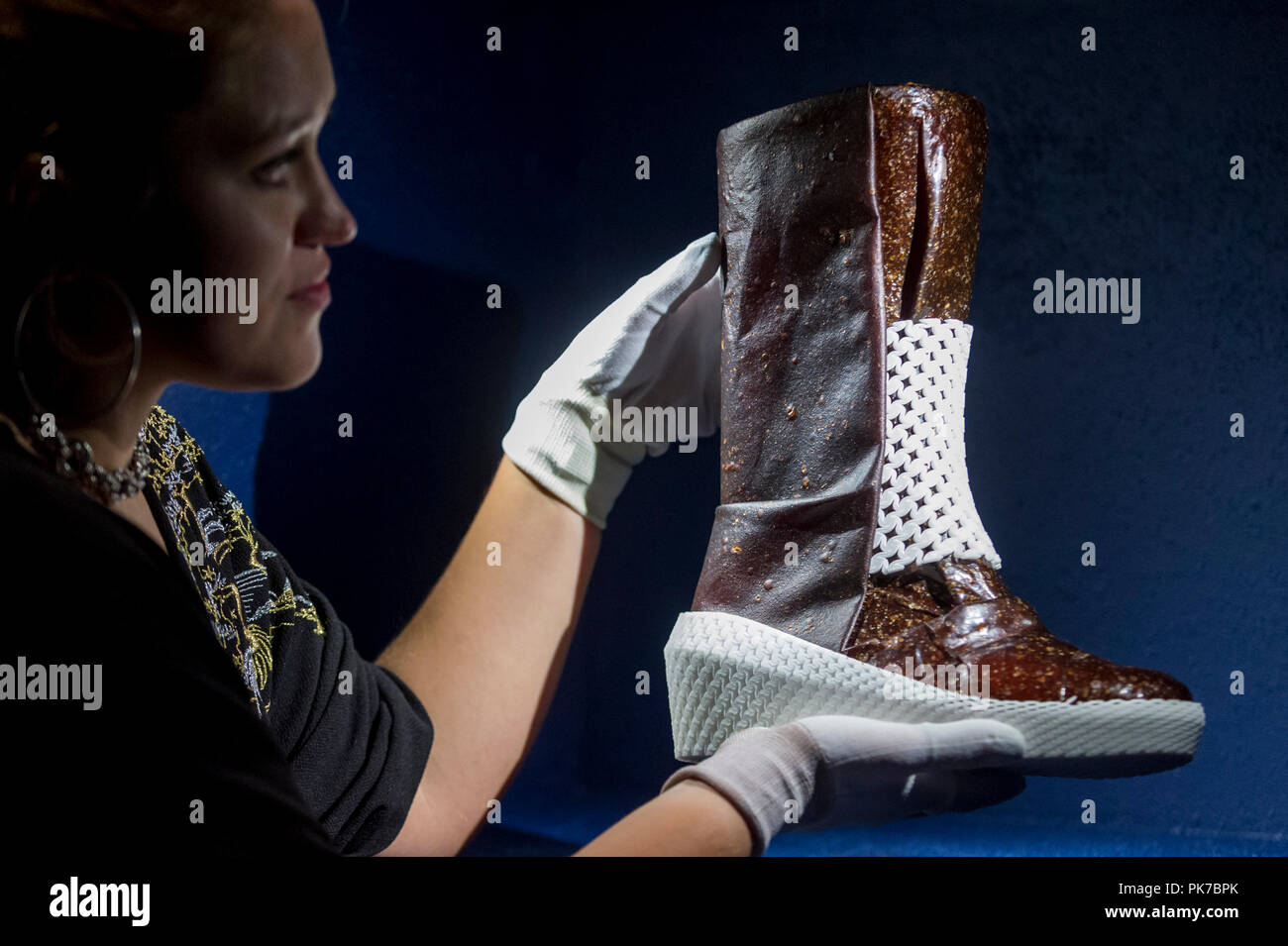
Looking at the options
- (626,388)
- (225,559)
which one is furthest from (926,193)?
(225,559)

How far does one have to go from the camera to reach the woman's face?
0.39 m

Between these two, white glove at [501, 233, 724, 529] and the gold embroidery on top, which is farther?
white glove at [501, 233, 724, 529]

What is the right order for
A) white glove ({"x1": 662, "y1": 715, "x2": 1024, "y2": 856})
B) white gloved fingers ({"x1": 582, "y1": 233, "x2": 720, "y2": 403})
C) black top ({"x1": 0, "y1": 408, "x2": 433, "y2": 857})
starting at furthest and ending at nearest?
1. white gloved fingers ({"x1": 582, "y1": 233, "x2": 720, "y2": 403})
2. white glove ({"x1": 662, "y1": 715, "x2": 1024, "y2": 856})
3. black top ({"x1": 0, "y1": 408, "x2": 433, "y2": 857})

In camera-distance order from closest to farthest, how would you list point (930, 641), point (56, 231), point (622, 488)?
point (56, 231)
point (930, 641)
point (622, 488)

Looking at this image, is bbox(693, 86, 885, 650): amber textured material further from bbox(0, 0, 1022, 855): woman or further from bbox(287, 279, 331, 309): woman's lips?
bbox(287, 279, 331, 309): woman's lips

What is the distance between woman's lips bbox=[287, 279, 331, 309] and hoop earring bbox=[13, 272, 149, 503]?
6 centimetres

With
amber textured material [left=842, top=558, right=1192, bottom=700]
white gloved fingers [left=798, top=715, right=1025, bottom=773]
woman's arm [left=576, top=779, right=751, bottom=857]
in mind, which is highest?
amber textured material [left=842, top=558, right=1192, bottom=700]

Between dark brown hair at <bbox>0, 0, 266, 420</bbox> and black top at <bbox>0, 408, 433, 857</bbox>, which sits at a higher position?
dark brown hair at <bbox>0, 0, 266, 420</bbox>

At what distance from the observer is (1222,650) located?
0.54 metres

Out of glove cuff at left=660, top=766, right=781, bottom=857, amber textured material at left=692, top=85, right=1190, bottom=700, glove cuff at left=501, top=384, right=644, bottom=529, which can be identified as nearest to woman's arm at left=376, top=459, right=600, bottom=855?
glove cuff at left=501, top=384, right=644, bottom=529

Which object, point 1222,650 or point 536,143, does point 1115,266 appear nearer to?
point 1222,650

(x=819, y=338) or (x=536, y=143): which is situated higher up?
(x=536, y=143)
